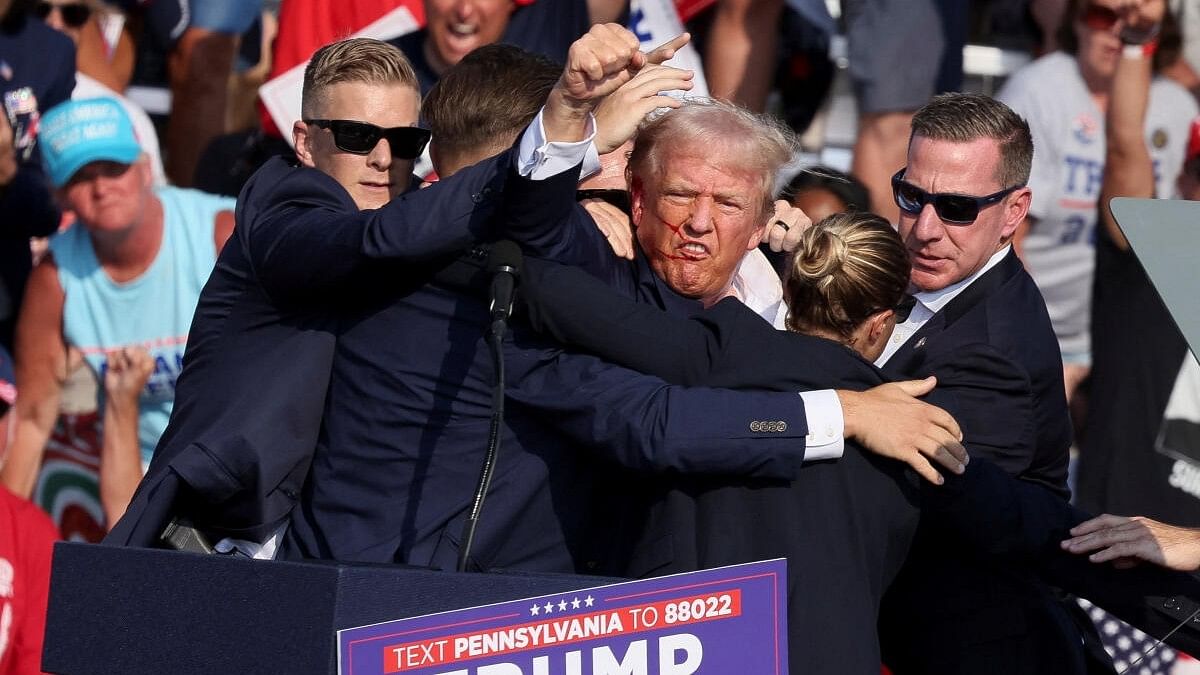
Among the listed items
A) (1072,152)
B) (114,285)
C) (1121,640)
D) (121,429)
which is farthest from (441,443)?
(1072,152)

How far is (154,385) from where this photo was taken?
6043 millimetres

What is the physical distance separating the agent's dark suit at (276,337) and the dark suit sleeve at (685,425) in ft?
1.15

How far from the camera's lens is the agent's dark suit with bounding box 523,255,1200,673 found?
122 inches

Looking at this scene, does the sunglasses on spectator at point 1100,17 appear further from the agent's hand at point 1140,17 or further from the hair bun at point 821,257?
the hair bun at point 821,257

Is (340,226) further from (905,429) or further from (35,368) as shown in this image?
(35,368)

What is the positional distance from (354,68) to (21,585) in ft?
6.56

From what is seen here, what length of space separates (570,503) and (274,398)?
1.86 feet

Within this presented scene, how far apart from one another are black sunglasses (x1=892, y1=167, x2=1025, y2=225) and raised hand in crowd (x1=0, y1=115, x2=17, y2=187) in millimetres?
3138

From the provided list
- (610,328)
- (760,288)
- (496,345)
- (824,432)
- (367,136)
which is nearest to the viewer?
(496,345)

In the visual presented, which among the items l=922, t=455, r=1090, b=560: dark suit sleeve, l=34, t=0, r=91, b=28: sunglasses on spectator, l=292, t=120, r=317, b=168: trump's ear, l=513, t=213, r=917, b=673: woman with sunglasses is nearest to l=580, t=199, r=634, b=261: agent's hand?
l=513, t=213, r=917, b=673: woman with sunglasses

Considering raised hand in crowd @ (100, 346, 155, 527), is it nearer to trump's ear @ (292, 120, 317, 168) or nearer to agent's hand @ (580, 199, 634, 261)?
trump's ear @ (292, 120, 317, 168)

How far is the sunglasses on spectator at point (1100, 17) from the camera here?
21.1 ft

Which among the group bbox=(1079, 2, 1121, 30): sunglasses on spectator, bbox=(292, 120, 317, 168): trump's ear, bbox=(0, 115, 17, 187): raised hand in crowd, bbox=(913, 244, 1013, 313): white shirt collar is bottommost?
bbox=(913, 244, 1013, 313): white shirt collar

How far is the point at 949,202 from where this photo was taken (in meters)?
4.17
